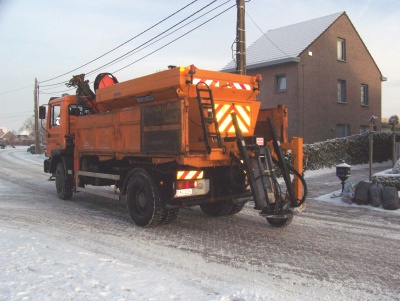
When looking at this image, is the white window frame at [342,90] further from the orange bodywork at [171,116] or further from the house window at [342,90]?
the orange bodywork at [171,116]

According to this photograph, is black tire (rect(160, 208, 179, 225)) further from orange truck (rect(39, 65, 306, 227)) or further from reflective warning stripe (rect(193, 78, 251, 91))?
reflective warning stripe (rect(193, 78, 251, 91))

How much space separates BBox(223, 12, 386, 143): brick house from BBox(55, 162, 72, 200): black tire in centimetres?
1390

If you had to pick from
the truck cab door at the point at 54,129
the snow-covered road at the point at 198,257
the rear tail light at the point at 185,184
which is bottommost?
the snow-covered road at the point at 198,257

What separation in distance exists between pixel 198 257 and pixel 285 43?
19988 millimetres

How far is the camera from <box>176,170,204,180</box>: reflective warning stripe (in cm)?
663

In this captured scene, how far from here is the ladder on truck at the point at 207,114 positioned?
6.36 m

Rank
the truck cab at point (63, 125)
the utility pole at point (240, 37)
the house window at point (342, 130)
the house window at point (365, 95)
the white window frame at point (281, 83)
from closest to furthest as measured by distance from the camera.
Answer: the truck cab at point (63, 125) < the utility pole at point (240, 37) < the white window frame at point (281, 83) < the house window at point (342, 130) < the house window at point (365, 95)

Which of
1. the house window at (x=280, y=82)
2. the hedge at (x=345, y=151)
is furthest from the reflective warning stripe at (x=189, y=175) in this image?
the house window at (x=280, y=82)

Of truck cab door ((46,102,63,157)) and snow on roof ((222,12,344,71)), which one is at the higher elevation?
snow on roof ((222,12,344,71))

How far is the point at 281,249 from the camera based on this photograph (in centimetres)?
581

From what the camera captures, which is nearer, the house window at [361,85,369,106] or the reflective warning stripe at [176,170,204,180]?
the reflective warning stripe at [176,170,204,180]

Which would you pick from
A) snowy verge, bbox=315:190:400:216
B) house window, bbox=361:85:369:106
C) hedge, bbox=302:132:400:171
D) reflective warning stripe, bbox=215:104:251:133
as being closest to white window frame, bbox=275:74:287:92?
hedge, bbox=302:132:400:171

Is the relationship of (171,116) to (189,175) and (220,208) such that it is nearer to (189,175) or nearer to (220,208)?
(189,175)

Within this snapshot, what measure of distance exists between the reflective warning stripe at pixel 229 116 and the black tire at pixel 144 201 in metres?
1.58
